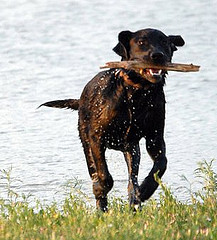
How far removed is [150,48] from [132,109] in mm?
515

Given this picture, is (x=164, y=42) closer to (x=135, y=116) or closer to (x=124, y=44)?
(x=124, y=44)

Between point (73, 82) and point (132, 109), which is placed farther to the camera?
point (73, 82)

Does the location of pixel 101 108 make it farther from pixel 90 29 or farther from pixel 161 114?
pixel 90 29

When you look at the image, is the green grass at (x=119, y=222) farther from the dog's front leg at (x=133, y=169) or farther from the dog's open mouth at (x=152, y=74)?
the dog's open mouth at (x=152, y=74)

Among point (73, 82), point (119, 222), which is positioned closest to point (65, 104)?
point (119, 222)

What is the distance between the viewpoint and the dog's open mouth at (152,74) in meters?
8.26

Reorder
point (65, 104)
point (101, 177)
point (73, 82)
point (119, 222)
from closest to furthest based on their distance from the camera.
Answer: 1. point (119, 222)
2. point (101, 177)
3. point (65, 104)
4. point (73, 82)

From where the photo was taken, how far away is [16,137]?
11.5 m

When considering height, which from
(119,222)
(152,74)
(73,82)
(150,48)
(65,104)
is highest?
(150,48)

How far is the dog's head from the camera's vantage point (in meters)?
8.32

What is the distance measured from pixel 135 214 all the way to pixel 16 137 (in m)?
3.68

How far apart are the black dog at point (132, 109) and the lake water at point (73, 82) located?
38.6 inches

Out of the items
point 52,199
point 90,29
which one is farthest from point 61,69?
point 52,199

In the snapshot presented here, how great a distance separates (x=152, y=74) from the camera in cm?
831
